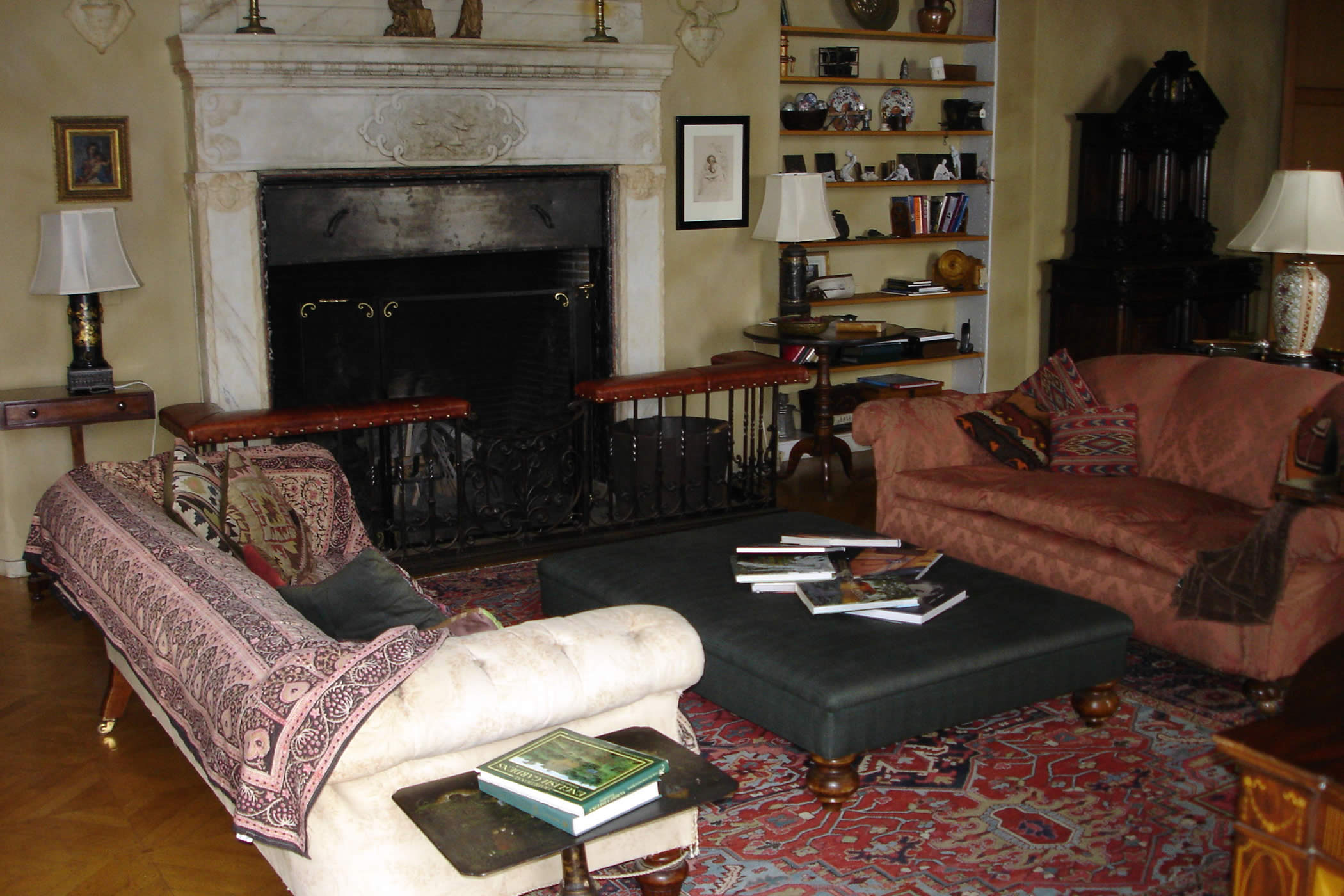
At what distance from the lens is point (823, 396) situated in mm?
6297

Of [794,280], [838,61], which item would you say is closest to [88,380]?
[794,280]

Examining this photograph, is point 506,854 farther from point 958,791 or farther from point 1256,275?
point 1256,275

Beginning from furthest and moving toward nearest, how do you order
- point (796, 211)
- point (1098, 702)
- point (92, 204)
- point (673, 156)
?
1. point (673, 156)
2. point (796, 211)
3. point (92, 204)
4. point (1098, 702)

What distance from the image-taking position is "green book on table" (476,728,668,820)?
6.57 feet

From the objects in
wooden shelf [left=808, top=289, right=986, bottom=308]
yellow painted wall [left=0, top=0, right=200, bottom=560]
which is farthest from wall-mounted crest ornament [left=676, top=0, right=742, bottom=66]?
yellow painted wall [left=0, top=0, right=200, bottom=560]

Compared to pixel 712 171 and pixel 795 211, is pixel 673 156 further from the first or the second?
pixel 795 211

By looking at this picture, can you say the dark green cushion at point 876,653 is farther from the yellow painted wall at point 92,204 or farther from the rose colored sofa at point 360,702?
the yellow painted wall at point 92,204

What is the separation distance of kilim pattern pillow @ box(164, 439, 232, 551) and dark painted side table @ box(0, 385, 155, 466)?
1.36 m

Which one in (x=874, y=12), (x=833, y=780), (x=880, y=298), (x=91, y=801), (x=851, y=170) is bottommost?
(x=91, y=801)

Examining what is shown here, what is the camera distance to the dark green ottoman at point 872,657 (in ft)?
9.97

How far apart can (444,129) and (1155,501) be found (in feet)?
10.3

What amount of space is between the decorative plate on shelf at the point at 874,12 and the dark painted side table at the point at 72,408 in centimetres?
393

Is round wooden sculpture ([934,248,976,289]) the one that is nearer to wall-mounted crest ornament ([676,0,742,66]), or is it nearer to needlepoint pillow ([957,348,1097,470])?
wall-mounted crest ornament ([676,0,742,66])

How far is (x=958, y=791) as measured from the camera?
10.5ft
